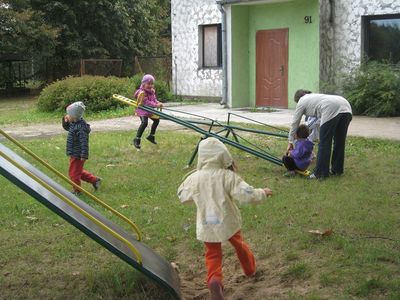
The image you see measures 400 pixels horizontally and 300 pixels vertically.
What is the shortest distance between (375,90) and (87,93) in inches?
339

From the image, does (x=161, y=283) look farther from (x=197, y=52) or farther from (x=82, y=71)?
(x=82, y=71)

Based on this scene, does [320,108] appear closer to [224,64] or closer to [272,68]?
[272,68]

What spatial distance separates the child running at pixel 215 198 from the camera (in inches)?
182

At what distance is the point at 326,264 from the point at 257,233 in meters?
1.10

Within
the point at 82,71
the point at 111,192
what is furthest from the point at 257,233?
the point at 82,71

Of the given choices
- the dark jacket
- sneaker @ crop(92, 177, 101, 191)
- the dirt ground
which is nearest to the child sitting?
sneaker @ crop(92, 177, 101, 191)

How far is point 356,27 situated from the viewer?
55.1 ft

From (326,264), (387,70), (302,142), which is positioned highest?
(387,70)

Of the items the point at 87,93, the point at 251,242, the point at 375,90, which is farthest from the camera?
the point at 87,93

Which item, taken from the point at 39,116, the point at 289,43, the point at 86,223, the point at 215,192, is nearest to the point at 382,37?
the point at 289,43

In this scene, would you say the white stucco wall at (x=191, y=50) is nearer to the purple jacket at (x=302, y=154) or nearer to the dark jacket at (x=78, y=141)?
the purple jacket at (x=302, y=154)

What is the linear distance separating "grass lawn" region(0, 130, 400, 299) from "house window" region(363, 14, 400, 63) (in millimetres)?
7653

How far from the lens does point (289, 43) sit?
18297 millimetres

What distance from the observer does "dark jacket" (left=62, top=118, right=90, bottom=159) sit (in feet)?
26.1
